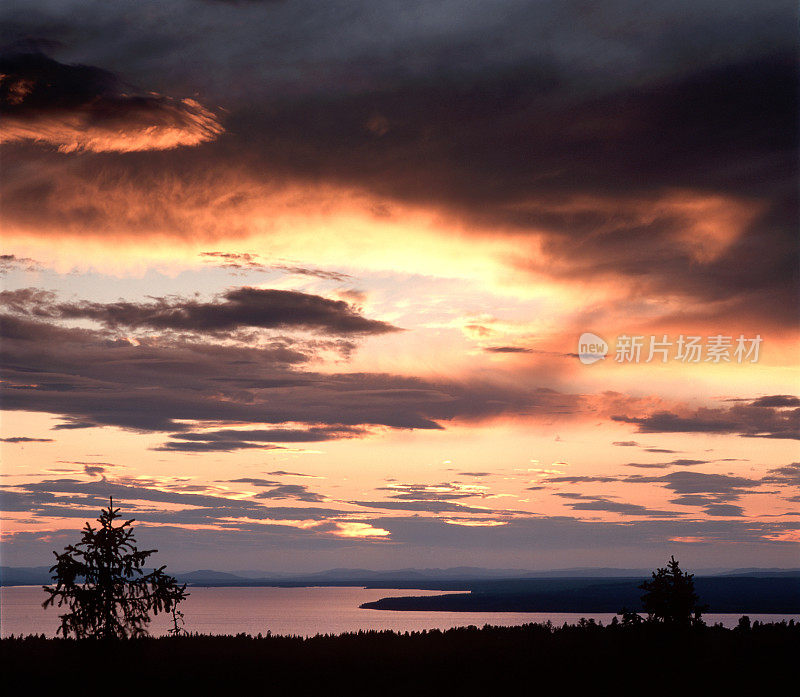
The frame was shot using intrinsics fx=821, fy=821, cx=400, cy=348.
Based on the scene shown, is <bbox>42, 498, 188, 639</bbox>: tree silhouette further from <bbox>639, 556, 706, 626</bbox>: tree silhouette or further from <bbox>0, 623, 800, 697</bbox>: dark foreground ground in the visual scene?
<bbox>639, 556, 706, 626</bbox>: tree silhouette

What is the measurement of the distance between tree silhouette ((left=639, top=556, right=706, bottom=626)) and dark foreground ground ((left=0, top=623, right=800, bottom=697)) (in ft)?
1.72

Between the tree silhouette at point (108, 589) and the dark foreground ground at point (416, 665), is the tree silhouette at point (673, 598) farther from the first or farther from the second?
the tree silhouette at point (108, 589)

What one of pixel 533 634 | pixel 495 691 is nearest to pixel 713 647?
pixel 533 634

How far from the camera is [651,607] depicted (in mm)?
30219

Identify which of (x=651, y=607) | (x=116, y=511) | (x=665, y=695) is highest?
(x=116, y=511)

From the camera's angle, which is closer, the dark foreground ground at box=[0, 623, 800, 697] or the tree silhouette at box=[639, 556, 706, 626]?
the dark foreground ground at box=[0, 623, 800, 697]


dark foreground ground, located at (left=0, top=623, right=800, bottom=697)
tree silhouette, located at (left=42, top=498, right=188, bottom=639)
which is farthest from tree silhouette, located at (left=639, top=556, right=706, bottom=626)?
tree silhouette, located at (left=42, top=498, right=188, bottom=639)

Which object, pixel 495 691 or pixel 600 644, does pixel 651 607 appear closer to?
pixel 600 644

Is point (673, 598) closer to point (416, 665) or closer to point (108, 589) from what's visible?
point (416, 665)

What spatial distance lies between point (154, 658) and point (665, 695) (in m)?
16.1

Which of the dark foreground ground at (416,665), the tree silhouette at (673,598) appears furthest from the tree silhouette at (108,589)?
the tree silhouette at (673,598)

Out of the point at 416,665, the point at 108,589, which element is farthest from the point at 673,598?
the point at 108,589

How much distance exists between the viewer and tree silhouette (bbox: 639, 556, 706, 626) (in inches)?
1160

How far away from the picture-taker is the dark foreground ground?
23.8 metres
